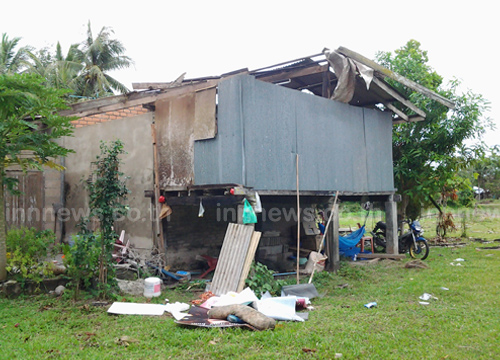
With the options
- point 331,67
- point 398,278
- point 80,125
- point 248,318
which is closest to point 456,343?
point 248,318

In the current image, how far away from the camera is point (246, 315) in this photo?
193 inches

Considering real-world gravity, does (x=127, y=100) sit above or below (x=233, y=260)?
above

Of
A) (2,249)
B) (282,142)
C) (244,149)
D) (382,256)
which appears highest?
(282,142)

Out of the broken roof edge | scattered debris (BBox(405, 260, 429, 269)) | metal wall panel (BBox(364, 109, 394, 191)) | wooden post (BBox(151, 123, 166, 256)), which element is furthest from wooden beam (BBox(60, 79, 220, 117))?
scattered debris (BBox(405, 260, 429, 269))

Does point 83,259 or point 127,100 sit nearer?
point 83,259

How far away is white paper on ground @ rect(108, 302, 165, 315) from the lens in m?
5.56

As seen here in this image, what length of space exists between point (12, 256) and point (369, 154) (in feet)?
26.0

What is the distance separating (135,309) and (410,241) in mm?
8047

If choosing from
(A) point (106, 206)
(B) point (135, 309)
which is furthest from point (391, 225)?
(A) point (106, 206)

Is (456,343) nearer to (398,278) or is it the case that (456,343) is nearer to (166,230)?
(398,278)

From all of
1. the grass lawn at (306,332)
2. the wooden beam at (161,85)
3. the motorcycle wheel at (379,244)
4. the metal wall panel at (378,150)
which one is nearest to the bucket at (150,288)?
the grass lawn at (306,332)

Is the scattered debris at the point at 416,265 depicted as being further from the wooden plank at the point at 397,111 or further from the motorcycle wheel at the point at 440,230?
the motorcycle wheel at the point at 440,230

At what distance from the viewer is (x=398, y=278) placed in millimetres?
8227

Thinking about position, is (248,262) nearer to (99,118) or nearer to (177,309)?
(177,309)
